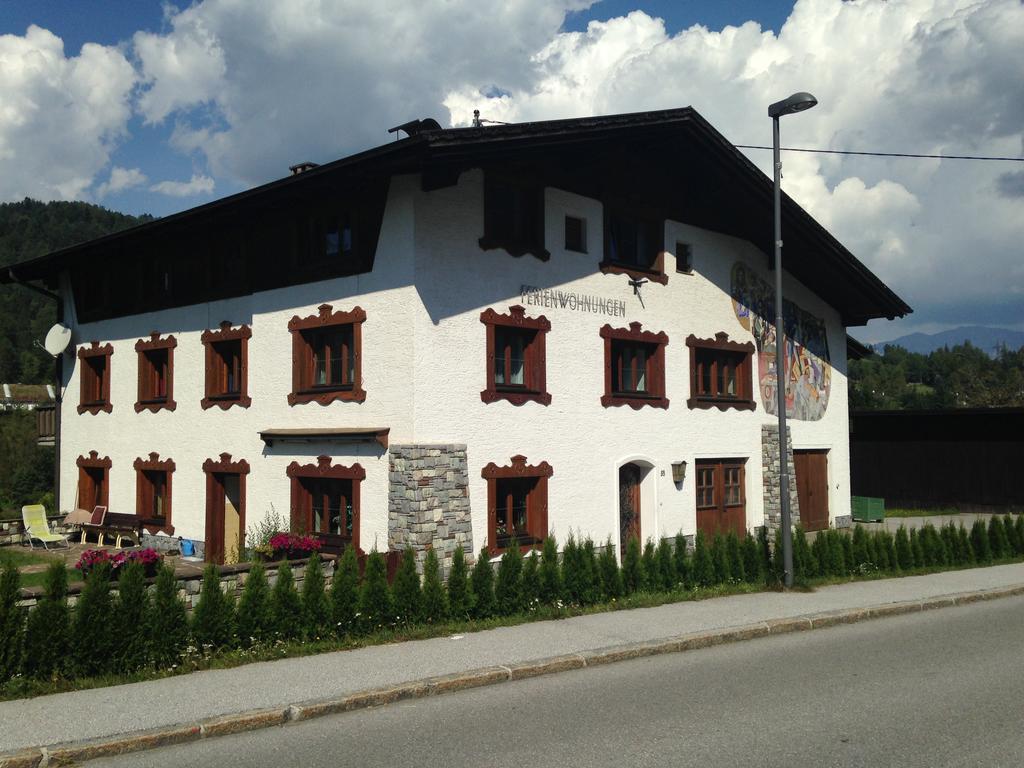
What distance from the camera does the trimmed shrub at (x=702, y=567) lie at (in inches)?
599

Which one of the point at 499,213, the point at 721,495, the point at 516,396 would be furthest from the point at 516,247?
the point at 721,495

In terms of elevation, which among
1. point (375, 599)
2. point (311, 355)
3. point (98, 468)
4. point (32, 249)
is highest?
point (32, 249)

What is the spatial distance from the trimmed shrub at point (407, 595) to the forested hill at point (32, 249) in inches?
3229

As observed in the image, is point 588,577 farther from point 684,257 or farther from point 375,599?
point 684,257

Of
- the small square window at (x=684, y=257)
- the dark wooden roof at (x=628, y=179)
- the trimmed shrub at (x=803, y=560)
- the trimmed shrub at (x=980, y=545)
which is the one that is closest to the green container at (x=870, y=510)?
the dark wooden roof at (x=628, y=179)

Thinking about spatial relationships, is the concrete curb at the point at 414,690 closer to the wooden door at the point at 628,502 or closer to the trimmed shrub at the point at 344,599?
the trimmed shrub at the point at 344,599

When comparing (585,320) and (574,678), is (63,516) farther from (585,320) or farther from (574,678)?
(574,678)

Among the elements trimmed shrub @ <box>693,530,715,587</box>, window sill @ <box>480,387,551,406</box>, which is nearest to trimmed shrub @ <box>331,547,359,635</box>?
window sill @ <box>480,387,551,406</box>

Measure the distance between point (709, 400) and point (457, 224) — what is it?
26.0ft

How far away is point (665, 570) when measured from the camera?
587 inches

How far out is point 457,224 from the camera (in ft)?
53.6

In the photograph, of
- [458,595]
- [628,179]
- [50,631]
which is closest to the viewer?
[50,631]

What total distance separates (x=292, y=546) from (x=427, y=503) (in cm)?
231

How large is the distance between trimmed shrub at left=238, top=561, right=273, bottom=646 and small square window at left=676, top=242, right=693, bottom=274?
13002 millimetres
